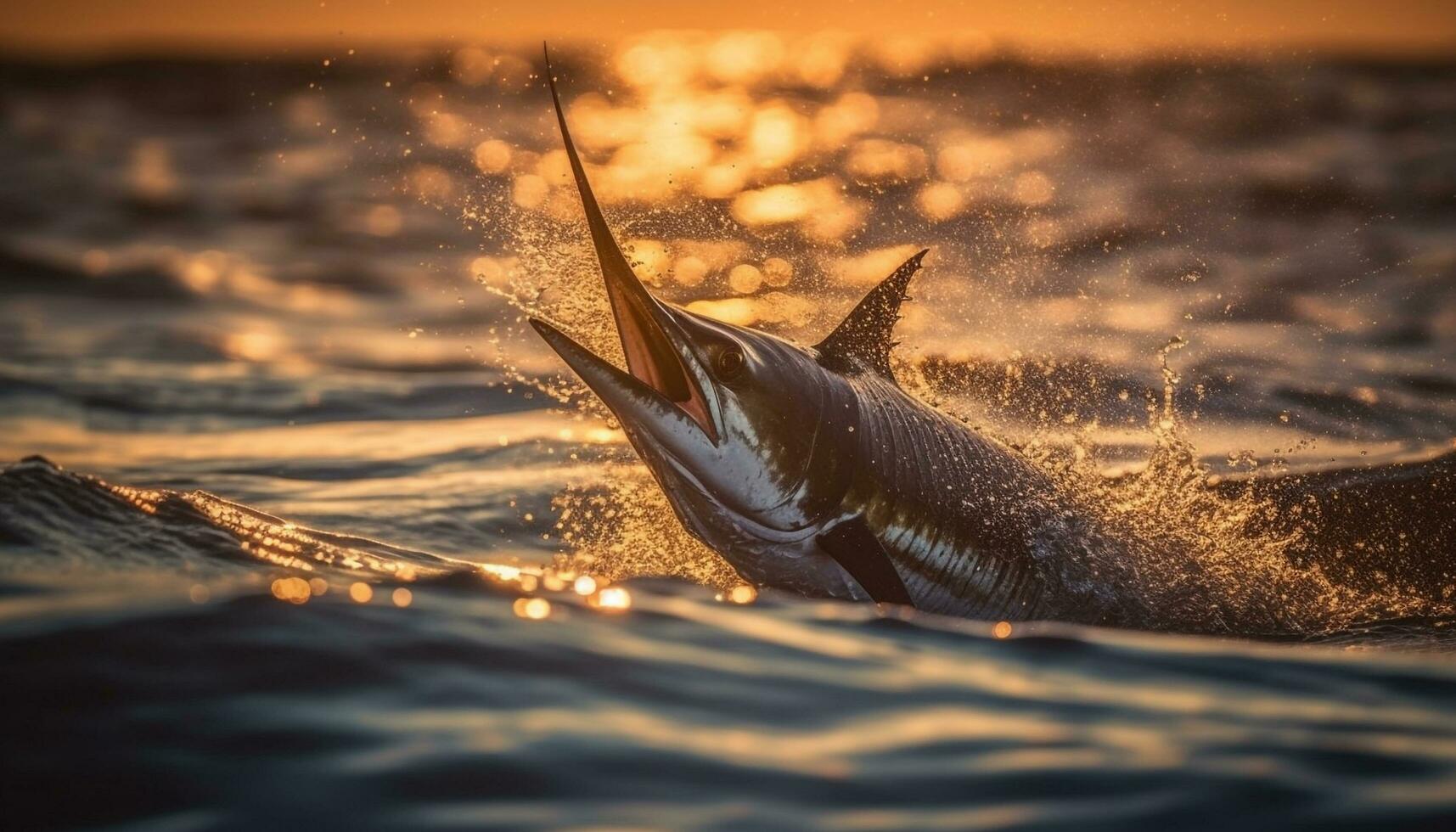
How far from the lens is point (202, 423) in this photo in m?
9.73

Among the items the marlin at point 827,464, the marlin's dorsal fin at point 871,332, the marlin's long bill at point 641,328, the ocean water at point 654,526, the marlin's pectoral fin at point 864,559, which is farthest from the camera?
the marlin's dorsal fin at point 871,332

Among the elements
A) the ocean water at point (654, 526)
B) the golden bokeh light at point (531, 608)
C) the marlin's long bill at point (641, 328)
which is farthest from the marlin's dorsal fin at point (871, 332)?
the golden bokeh light at point (531, 608)

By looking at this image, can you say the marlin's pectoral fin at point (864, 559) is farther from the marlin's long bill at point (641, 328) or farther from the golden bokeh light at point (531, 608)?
the golden bokeh light at point (531, 608)

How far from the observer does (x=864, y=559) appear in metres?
5.39

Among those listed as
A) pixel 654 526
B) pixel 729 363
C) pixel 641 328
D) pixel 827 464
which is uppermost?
pixel 641 328

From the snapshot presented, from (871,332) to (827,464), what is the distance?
84cm

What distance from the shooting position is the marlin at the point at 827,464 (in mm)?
5168

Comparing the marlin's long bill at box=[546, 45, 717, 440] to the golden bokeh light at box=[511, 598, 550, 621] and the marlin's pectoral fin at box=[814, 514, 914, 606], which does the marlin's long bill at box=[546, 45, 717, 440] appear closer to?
the marlin's pectoral fin at box=[814, 514, 914, 606]

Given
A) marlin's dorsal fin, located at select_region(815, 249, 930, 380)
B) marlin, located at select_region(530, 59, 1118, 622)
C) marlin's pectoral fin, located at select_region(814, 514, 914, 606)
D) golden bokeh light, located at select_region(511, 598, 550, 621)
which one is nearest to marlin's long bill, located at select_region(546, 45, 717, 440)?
marlin, located at select_region(530, 59, 1118, 622)

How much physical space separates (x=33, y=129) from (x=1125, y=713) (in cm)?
3582

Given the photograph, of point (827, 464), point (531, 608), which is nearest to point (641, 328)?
point (827, 464)

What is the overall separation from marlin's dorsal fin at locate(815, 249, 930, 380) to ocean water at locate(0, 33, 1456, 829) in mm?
1145

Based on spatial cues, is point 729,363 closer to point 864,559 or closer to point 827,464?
point 827,464

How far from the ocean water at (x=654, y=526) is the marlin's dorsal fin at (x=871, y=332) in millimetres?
1145
